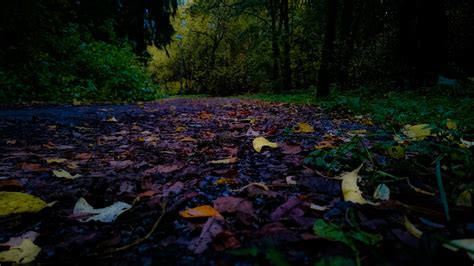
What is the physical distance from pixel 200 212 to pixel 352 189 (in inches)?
18.9

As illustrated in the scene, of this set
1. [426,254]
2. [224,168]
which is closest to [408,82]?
[224,168]

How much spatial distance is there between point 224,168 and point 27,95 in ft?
19.7

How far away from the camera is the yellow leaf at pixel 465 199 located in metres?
0.84

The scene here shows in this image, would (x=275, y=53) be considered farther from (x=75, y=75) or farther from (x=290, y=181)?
(x=290, y=181)

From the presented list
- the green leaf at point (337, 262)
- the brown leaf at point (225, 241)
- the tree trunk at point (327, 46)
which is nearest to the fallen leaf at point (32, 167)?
the brown leaf at point (225, 241)

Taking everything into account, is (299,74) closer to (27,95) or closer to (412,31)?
(412,31)

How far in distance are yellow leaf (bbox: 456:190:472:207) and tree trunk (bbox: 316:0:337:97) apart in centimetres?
655

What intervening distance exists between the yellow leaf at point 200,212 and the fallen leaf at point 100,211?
0.20 meters

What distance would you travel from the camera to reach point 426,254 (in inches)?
25.1

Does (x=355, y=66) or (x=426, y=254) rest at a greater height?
(x=355, y=66)

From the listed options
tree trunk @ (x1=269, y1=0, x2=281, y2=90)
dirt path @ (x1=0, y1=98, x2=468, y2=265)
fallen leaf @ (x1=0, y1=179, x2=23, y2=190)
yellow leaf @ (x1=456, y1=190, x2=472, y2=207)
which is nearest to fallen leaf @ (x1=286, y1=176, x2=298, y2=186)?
dirt path @ (x1=0, y1=98, x2=468, y2=265)

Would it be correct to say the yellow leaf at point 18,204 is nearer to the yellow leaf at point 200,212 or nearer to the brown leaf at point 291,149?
the yellow leaf at point 200,212

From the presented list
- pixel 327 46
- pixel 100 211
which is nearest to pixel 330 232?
pixel 100 211

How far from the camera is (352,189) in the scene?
1.00 m
